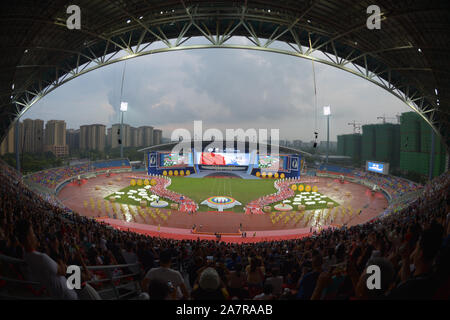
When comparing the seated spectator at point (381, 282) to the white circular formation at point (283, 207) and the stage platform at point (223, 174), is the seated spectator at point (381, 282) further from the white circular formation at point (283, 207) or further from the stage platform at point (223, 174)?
the stage platform at point (223, 174)

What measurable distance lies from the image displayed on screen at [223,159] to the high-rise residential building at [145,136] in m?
61.1

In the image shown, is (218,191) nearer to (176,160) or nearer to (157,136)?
(176,160)

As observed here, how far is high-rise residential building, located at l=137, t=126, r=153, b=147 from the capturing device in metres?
100

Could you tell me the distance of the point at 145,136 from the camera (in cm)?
10088

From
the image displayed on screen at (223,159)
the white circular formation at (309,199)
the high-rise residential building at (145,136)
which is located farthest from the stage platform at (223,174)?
the high-rise residential building at (145,136)

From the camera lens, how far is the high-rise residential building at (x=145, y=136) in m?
100

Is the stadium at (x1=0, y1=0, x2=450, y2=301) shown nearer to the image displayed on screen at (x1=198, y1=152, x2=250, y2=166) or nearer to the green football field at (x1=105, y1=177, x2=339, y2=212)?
the green football field at (x1=105, y1=177, x2=339, y2=212)

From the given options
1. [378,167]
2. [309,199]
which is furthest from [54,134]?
[378,167]

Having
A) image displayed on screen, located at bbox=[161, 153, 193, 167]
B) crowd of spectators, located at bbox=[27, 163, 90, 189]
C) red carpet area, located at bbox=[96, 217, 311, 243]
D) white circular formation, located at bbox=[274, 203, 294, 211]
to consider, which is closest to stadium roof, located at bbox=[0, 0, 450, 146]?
red carpet area, located at bbox=[96, 217, 311, 243]

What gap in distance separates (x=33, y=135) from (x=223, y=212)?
58626mm

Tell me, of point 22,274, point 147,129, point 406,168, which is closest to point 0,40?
point 22,274

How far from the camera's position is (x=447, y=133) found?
18.6 metres
